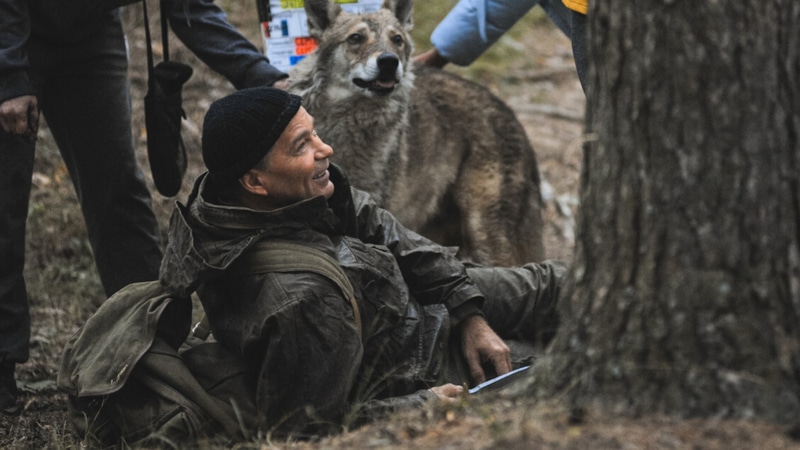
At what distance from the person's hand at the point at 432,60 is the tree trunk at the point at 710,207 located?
14.2ft

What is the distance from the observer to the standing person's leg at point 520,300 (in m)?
4.63

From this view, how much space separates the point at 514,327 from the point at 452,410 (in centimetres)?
170

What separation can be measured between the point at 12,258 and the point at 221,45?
64.0 inches

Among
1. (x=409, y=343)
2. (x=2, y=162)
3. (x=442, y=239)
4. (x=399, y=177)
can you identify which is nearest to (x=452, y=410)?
(x=409, y=343)

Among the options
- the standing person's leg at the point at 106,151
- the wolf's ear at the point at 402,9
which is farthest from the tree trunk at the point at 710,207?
the wolf's ear at the point at 402,9

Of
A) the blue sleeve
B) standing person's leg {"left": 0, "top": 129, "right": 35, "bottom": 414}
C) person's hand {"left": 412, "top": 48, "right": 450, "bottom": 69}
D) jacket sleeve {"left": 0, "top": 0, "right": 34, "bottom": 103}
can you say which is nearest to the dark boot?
standing person's leg {"left": 0, "top": 129, "right": 35, "bottom": 414}

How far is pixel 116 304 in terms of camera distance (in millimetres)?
4129

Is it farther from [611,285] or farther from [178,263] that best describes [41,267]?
[611,285]

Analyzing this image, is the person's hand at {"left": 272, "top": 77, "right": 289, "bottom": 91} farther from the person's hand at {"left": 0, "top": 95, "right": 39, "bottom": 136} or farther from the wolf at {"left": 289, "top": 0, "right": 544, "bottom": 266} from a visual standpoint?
the person's hand at {"left": 0, "top": 95, "right": 39, "bottom": 136}

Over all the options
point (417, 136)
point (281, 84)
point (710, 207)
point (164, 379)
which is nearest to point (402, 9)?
point (417, 136)

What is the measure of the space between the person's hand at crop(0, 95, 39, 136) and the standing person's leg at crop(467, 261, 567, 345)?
2.20 m

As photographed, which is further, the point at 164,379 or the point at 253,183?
the point at 253,183

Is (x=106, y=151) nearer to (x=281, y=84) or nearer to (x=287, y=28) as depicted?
(x=281, y=84)

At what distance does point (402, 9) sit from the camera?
6840 mm
